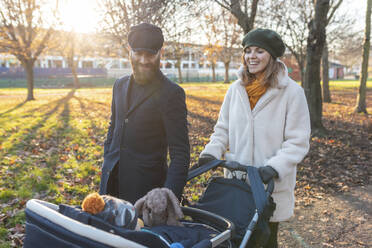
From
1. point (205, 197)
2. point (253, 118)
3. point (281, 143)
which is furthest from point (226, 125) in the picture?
point (205, 197)

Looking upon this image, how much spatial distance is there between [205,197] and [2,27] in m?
18.4

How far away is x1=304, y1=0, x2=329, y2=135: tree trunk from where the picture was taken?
321 inches

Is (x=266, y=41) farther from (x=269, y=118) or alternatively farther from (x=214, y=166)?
(x=214, y=166)

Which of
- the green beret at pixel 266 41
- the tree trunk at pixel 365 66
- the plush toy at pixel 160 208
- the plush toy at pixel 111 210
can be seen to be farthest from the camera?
the tree trunk at pixel 365 66

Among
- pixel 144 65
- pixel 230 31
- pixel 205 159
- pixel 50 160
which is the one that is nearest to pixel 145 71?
pixel 144 65

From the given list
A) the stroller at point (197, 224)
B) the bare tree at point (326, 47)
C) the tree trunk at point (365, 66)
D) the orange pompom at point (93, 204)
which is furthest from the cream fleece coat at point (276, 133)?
the bare tree at point (326, 47)

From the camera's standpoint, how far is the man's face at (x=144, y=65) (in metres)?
2.21

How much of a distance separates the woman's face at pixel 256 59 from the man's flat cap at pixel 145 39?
73 cm

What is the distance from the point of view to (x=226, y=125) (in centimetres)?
273

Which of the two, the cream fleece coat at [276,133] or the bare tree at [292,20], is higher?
the bare tree at [292,20]

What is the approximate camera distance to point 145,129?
2.33m

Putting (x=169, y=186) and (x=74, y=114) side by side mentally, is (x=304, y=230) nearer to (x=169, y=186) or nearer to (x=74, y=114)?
(x=169, y=186)

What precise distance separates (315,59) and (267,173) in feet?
24.4

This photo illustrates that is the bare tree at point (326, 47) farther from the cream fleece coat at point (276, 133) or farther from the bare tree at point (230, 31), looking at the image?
the cream fleece coat at point (276, 133)
